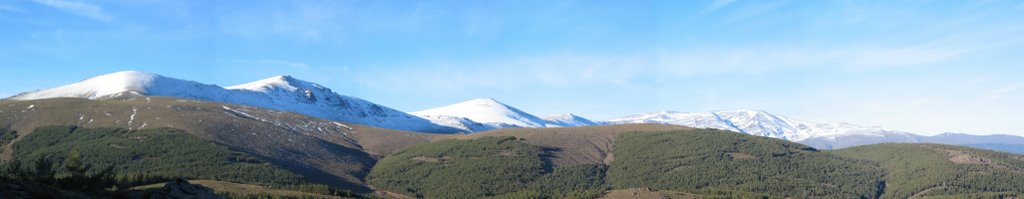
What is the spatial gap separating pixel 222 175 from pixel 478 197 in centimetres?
6759

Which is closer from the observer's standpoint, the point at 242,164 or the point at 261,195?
the point at 261,195

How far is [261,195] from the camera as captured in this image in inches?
4395

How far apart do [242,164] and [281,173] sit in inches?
527

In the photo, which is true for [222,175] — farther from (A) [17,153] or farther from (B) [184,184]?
(B) [184,184]

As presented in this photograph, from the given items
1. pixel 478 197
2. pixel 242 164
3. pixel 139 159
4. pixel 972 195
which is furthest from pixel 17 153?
pixel 972 195

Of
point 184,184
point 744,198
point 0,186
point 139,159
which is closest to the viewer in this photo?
point 0,186

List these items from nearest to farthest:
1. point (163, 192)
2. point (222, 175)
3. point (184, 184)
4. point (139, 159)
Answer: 1. point (163, 192)
2. point (184, 184)
3. point (222, 175)
4. point (139, 159)

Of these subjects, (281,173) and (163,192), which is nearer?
(163,192)

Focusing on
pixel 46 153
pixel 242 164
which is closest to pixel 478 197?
pixel 242 164

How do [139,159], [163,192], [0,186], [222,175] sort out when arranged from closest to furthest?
1. [0,186]
2. [163,192]
3. [222,175]
4. [139,159]

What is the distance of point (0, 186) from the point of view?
193ft

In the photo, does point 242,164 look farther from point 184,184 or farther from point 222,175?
point 184,184

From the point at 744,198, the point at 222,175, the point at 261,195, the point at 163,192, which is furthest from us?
the point at 222,175

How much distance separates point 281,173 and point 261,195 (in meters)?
85.1
